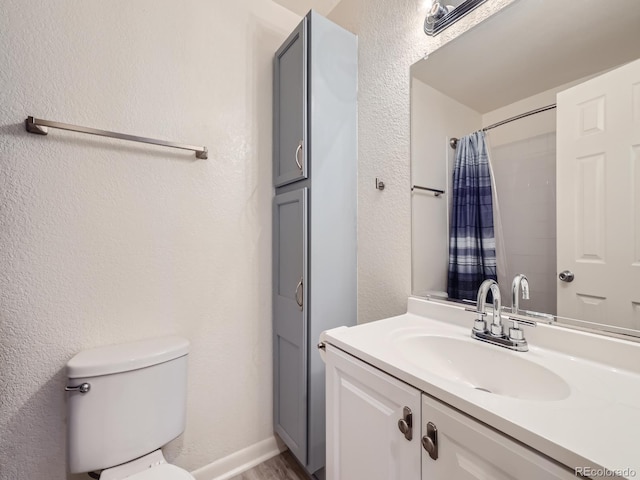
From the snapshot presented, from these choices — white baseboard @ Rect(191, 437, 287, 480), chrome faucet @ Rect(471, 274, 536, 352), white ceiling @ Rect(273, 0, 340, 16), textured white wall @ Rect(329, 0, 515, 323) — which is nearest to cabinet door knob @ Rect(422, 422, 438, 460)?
chrome faucet @ Rect(471, 274, 536, 352)

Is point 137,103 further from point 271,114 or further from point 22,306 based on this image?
point 22,306

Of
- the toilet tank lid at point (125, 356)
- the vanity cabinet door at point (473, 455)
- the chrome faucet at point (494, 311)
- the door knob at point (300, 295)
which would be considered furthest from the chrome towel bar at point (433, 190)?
the toilet tank lid at point (125, 356)

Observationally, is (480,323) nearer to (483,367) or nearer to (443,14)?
(483,367)

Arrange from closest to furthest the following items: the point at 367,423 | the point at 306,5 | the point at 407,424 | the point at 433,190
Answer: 1. the point at 407,424
2. the point at 367,423
3. the point at 433,190
4. the point at 306,5

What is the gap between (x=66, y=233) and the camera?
1.07 meters

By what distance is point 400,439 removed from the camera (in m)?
0.65

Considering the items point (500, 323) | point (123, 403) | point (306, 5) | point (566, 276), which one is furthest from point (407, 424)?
point (306, 5)

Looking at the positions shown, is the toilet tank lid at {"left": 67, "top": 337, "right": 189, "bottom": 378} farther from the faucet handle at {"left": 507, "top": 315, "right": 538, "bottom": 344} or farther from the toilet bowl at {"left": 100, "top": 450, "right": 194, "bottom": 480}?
the faucet handle at {"left": 507, "top": 315, "right": 538, "bottom": 344}

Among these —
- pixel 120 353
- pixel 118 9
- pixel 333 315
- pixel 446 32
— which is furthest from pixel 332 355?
pixel 118 9

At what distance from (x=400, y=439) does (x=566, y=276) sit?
2.13 feet

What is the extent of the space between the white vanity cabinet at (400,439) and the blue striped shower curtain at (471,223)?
0.52 m

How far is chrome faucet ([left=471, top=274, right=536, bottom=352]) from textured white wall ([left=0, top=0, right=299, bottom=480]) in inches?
41.5

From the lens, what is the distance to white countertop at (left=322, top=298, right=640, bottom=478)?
0.40 m

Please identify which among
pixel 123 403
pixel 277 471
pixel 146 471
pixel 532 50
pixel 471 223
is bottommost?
pixel 277 471
